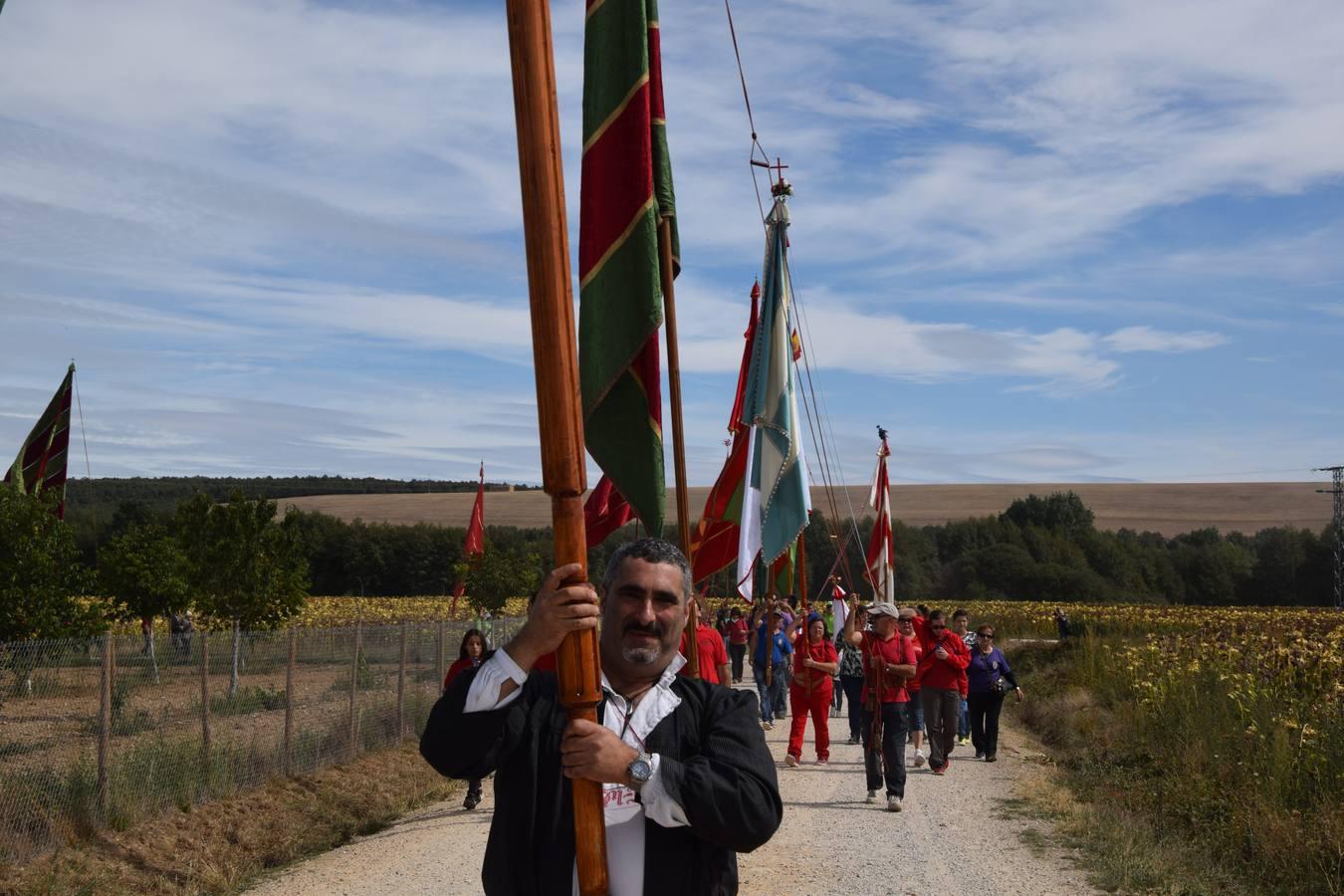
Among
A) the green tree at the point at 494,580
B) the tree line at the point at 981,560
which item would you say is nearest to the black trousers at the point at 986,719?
the tree line at the point at 981,560

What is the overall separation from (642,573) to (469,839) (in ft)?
27.7

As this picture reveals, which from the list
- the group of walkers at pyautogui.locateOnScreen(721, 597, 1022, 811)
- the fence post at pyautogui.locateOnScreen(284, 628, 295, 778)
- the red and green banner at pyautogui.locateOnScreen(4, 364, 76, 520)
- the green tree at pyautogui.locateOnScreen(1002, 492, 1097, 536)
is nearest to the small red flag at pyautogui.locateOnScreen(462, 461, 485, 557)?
the red and green banner at pyautogui.locateOnScreen(4, 364, 76, 520)

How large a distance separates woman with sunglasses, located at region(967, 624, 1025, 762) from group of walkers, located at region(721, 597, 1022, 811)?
0.01 meters

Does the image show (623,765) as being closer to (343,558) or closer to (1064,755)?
(1064,755)

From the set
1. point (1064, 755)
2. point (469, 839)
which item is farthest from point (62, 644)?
point (1064, 755)

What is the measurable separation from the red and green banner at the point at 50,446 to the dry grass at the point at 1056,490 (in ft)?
261

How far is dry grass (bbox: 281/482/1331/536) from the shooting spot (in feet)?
359

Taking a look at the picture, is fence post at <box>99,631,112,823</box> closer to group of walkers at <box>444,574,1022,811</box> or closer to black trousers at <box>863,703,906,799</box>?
group of walkers at <box>444,574,1022,811</box>

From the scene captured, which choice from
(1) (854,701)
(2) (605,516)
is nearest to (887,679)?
(2) (605,516)

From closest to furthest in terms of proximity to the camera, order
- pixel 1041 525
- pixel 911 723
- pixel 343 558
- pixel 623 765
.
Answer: pixel 623 765, pixel 911 723, pixel 343 558, pixel 1041 525

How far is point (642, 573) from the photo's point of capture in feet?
11.2

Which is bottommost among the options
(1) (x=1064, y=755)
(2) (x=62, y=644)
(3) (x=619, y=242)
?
(1) (x=1064, y=755)

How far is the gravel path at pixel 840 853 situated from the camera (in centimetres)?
938

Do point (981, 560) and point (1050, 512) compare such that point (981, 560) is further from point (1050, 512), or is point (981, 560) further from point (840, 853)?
point (840, 853)
